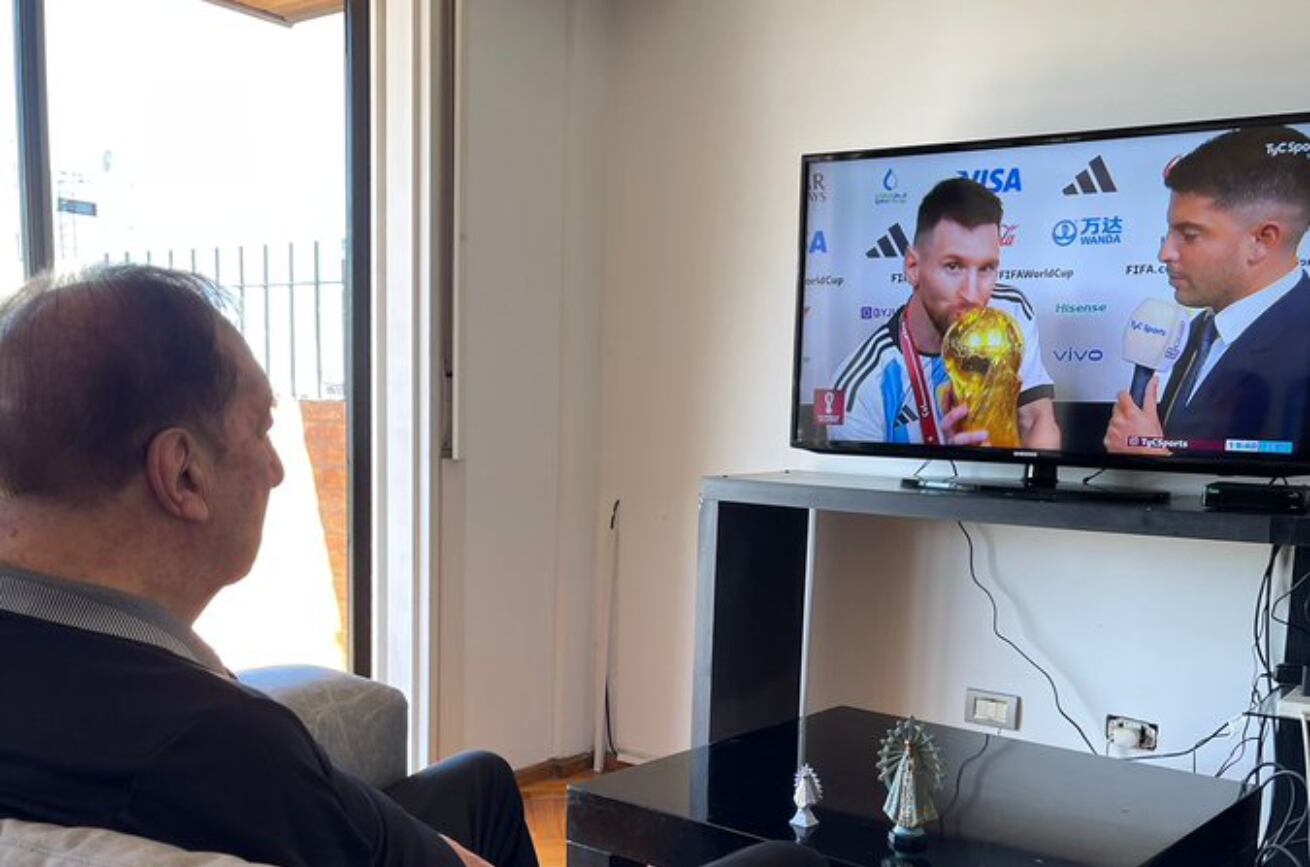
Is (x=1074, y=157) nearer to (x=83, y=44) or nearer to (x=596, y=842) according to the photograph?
(x=596, y=842)

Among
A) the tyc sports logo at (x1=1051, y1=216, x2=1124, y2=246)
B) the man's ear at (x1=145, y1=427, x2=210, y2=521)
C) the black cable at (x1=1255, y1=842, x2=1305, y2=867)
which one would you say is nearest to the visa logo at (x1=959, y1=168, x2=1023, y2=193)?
the tyc sports logo at (x1=1051, y1=216, x2=1124, y2=246)

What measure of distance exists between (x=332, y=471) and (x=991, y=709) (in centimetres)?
165

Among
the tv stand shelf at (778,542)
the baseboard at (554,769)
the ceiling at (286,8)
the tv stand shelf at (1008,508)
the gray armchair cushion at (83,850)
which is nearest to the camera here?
the gray armchair cushion at (83,850)

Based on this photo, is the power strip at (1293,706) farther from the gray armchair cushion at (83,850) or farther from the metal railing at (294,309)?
the metal railing at (294,309)

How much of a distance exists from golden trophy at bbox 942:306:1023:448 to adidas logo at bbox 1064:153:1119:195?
27 centimetres

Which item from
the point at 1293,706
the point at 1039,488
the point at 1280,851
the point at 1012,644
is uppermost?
the point at 1039,488

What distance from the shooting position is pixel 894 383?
230 cm

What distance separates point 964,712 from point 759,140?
146cm

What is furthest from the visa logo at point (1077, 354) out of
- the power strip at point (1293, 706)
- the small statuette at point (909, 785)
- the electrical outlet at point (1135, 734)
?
the small statuette at point (909, 785)

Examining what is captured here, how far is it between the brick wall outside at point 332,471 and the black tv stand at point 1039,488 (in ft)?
4.44

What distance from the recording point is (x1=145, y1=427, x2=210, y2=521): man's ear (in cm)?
79

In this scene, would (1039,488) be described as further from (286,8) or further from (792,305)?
(286,8)

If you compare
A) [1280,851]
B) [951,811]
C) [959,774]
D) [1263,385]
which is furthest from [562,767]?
[1263,385]

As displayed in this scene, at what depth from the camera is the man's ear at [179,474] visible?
2.60 ft
